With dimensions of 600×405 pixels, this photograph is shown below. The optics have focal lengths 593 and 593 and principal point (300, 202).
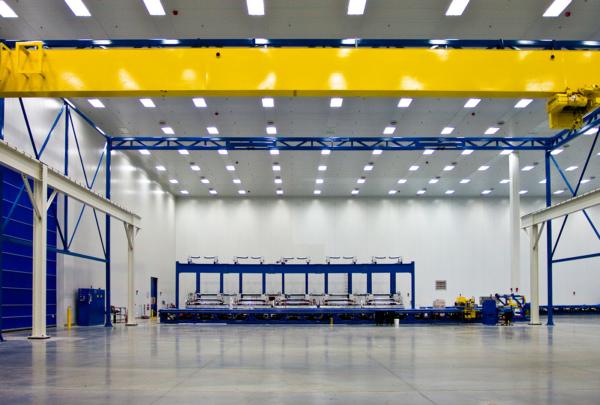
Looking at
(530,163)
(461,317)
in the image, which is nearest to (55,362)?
(461,317)

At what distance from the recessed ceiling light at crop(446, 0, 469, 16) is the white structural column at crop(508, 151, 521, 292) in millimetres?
16825

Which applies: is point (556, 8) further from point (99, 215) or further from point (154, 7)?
point (99, 215)

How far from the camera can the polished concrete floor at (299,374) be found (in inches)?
281

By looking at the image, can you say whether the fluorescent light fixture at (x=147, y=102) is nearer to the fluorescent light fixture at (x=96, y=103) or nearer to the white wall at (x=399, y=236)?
the fluorescent light fixture at (x=96, y=103)

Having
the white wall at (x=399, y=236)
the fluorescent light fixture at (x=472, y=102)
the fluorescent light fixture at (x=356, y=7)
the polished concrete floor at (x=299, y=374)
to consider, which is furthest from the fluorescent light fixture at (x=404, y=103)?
the white wall at (x=399, y=236)

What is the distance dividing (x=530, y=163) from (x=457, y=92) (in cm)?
2523

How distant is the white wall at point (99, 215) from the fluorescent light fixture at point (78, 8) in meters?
5.13

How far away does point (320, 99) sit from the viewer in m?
23.2

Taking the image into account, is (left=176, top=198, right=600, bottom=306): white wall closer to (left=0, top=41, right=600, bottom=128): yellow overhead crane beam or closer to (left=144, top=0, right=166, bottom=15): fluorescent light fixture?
(left=144, top=0, right=166, bottom=15): fluorescent light fixture

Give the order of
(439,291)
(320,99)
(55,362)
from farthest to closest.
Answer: (439,291) → (320,99) → (55,362)

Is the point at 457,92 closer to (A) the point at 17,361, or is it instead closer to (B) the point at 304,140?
(A) the point at 17,361

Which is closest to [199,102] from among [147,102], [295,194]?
[147,102]

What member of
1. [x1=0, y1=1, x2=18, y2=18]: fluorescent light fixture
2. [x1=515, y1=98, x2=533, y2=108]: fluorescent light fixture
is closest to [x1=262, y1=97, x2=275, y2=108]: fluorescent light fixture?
[x1=0, y1=1, x2=18, y2=18]: fluorescent light fixture

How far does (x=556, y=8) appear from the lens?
1661 cm
